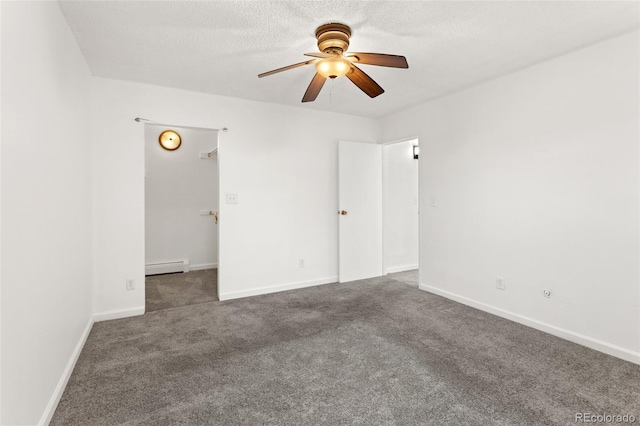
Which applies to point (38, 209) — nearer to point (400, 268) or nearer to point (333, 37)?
point (333, 37)

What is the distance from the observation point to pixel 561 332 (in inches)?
108

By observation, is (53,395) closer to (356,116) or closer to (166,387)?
(166,387)

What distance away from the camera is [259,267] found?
4.07 m

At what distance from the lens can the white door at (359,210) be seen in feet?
15.0

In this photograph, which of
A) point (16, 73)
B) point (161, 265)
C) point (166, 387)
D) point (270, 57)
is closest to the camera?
point (16, 73)

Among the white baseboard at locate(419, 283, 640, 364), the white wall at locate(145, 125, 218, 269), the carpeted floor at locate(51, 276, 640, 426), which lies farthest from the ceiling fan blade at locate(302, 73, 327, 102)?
the white wall at locate(145, 125, 218, 269)

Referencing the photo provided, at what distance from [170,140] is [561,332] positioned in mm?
5681

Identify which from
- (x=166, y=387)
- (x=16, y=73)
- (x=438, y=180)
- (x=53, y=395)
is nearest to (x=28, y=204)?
(x=16, y=73)

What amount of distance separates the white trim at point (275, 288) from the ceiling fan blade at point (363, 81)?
104 inches

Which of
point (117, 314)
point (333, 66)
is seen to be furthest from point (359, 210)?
point (117, 314)

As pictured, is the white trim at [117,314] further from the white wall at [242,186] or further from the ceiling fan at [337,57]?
the ceiling fan at [337,57]

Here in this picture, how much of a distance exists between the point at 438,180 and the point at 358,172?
3.87ft

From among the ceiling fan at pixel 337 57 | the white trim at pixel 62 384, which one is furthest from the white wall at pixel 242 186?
the ceiling fan at pixel 337 57

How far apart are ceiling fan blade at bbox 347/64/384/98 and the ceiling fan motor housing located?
17 cm
